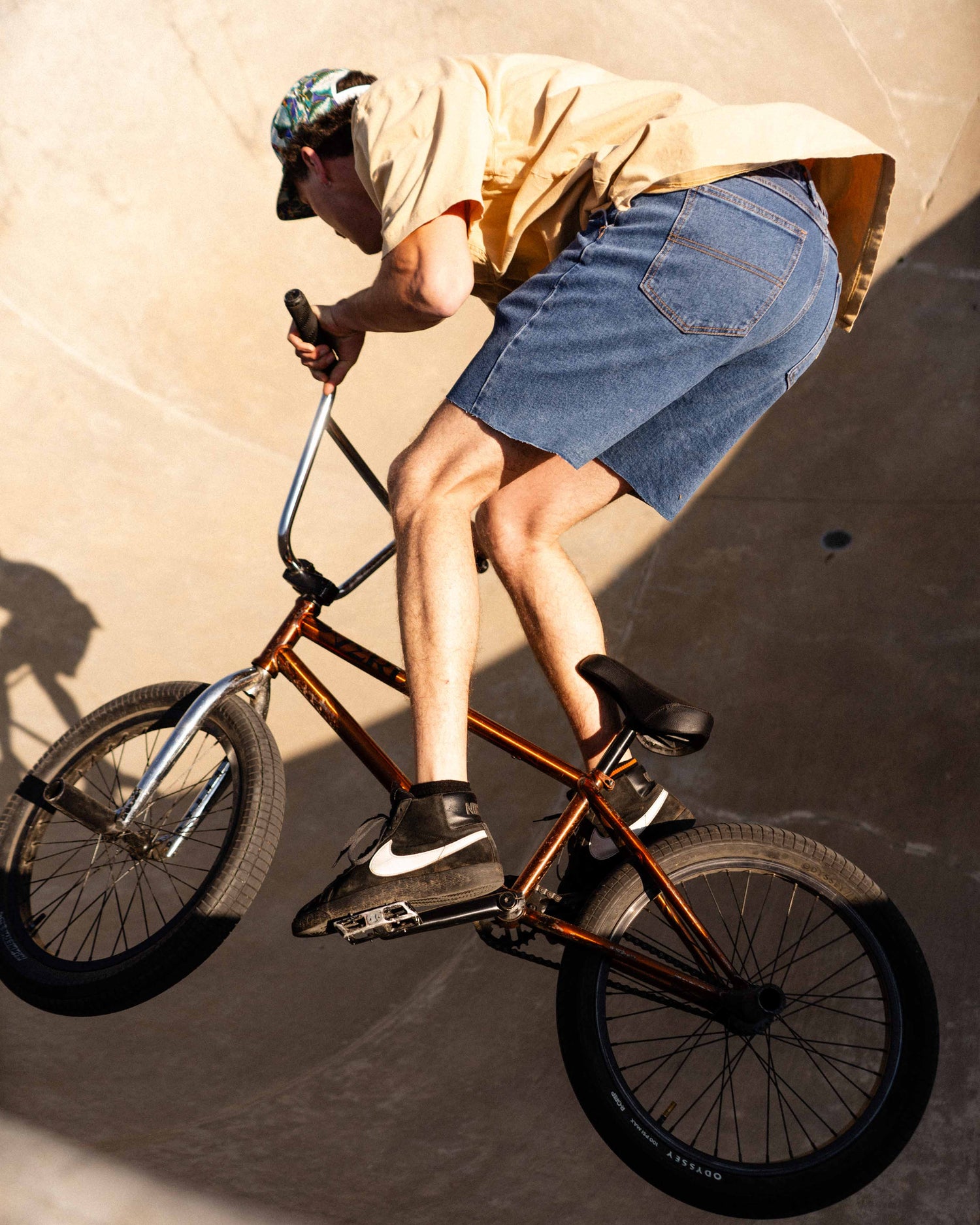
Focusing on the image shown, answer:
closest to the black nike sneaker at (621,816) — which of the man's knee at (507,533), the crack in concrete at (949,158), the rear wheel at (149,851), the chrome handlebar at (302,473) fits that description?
the man's knee at (507,533)

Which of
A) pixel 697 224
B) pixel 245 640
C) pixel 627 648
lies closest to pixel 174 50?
pixel 245 640

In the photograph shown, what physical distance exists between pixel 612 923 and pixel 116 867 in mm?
2697

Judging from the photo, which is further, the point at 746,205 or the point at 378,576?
the point at 378,576

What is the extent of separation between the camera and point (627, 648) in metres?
4.63

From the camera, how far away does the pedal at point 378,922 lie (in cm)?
201

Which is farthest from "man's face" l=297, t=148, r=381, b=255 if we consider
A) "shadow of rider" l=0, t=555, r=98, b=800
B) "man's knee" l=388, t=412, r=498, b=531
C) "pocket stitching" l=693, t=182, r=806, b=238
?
"shadow of rider" l=0, t=555, r=98, b=800

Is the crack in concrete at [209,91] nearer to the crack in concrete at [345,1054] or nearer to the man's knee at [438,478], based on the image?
the man's knee at [438,478]

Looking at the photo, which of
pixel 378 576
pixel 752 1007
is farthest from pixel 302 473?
pixel 378 576

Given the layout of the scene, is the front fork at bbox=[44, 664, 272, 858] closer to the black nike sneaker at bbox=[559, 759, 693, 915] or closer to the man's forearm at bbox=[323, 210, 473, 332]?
the black nike sneaker at bbox=[559, 759, 693, 915]

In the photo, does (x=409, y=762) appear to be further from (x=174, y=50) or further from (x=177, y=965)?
(x=174, y=50)

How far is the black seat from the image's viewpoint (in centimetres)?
204

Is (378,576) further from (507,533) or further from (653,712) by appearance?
(653,712)

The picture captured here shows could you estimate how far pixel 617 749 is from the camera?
2.19 metres

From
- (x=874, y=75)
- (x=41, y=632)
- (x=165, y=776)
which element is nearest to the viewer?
(x=165, y=776)
